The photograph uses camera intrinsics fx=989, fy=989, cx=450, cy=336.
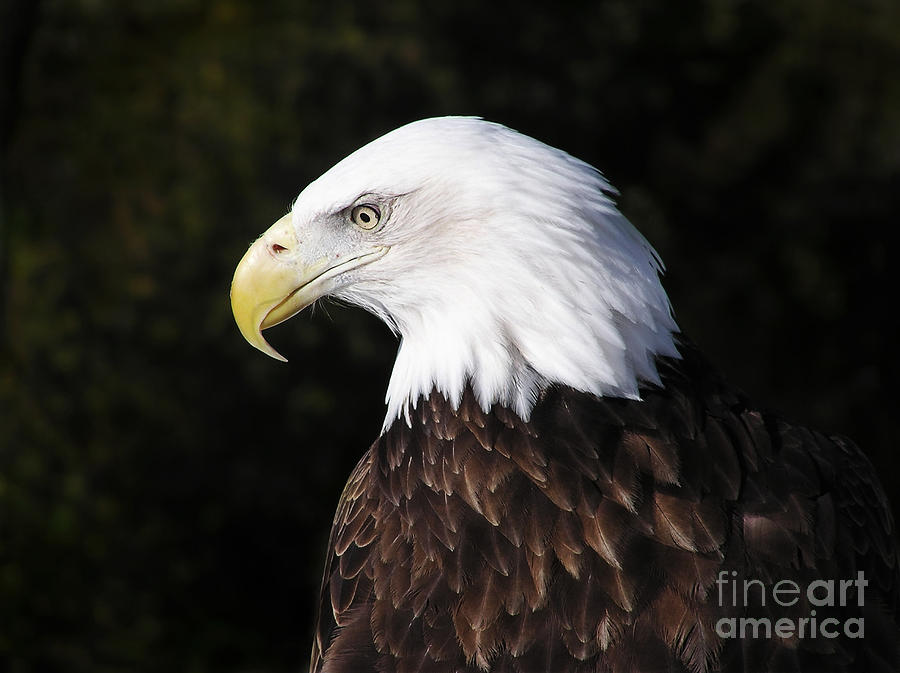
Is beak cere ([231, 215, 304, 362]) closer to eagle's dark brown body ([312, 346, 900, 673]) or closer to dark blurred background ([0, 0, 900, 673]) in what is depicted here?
eagle's dark brown body ([312, 346, 900, 673])

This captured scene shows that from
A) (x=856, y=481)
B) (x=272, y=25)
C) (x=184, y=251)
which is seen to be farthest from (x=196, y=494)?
(x=856, y=481)

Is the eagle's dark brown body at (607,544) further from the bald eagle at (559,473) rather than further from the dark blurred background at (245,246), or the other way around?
the dark blurred background at (245,246)

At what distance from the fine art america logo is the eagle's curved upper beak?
3.44 feet

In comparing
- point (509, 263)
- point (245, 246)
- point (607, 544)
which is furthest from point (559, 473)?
point (245, 246)

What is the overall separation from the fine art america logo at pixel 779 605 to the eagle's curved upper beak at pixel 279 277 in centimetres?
105

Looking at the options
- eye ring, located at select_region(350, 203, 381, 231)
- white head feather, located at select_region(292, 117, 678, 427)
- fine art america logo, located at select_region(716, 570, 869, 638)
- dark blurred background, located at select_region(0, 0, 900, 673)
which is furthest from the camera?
dark blurred background, located at select_region(0, 0, 900, 673)

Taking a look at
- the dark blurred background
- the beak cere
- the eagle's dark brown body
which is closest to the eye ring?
the beak cere

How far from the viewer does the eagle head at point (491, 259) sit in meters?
2.04

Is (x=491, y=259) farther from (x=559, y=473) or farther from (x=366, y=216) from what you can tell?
(x=559, y=473)

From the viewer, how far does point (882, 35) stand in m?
5.61

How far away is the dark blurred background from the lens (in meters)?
5.01

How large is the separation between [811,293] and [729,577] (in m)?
3.95

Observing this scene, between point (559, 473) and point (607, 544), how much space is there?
0.56ft

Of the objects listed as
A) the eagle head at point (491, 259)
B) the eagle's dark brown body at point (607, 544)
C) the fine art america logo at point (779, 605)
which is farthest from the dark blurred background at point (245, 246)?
the fine art america logo at point (779, 605)
